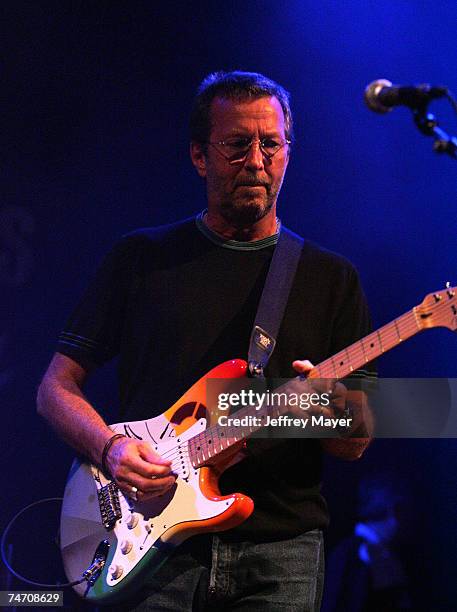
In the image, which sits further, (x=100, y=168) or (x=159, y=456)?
(x=100, y=168)

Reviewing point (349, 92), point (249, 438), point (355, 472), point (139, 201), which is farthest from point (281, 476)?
point (349, 92)

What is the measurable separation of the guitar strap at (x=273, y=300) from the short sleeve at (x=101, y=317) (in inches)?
22.0

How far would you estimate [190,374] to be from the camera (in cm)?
300

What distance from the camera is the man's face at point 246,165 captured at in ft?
10.3

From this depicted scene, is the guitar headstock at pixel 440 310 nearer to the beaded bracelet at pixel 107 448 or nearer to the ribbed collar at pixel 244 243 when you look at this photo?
the ribbed collar at pixel 244 243

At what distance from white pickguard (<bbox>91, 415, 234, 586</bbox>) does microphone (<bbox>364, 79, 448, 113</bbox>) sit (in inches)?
49.9

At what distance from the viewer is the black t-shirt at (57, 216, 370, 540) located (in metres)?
2.85

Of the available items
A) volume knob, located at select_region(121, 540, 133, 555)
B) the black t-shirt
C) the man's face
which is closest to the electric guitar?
volume knob, located at select_region(121, 540, 133, 555)

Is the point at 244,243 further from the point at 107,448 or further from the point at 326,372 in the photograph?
the point at 107,448

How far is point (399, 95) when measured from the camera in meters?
2.04

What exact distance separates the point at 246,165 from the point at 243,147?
0.08 metres

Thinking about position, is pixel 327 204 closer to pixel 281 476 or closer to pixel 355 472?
pixel 355 472

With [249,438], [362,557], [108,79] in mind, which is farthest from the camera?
[108,79]

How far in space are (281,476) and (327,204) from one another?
1592mm
